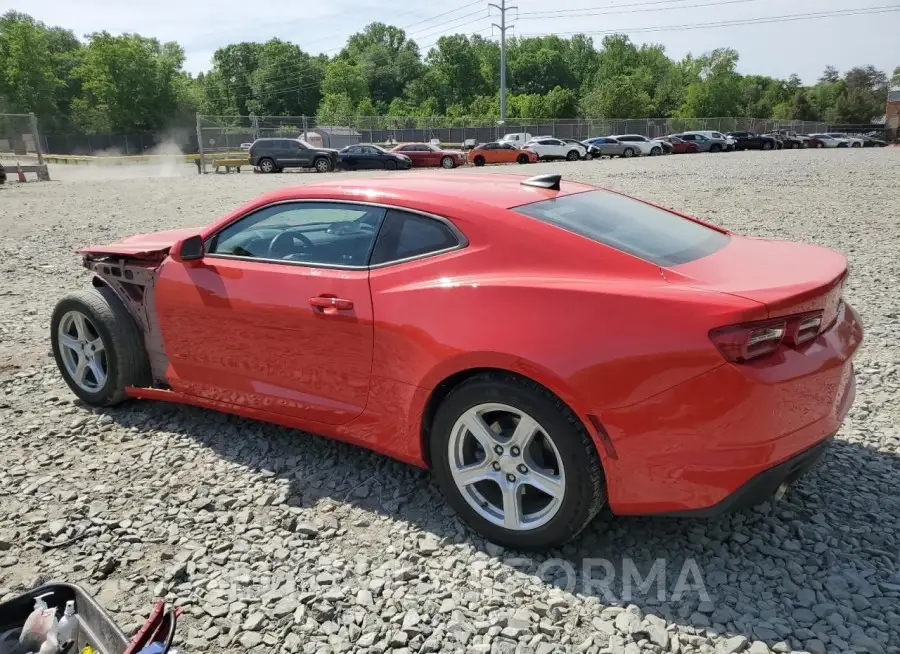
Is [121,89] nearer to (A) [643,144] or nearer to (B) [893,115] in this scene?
(A) [643,144]

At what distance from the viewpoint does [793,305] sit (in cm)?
238

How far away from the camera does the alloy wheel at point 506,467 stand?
8.79ft

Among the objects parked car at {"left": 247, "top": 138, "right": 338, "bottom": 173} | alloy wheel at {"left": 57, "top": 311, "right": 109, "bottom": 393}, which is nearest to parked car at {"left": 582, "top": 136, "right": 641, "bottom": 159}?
parked car at {"left": 247, "top": 138, "right": 338, "bottom": 173}

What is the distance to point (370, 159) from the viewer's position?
30.5 meters

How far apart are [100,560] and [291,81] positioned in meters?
121

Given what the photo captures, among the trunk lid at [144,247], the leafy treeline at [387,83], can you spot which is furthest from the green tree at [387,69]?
the trunk lid at [144,247]

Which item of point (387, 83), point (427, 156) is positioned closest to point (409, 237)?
point (427, 156)

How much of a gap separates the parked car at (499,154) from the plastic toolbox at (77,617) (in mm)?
34852

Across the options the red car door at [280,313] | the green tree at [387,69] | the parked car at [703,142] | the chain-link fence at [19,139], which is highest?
the green tree at [387,69]

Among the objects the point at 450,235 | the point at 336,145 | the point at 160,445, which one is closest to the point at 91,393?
the point at 160,445

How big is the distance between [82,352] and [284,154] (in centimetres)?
2683

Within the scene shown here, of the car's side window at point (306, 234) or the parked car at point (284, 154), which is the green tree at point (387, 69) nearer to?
the parked car at point (284, 154)

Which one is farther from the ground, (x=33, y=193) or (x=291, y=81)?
(x=291, y=81)

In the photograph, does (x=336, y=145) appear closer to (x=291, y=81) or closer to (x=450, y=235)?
(x=450, y=235)
